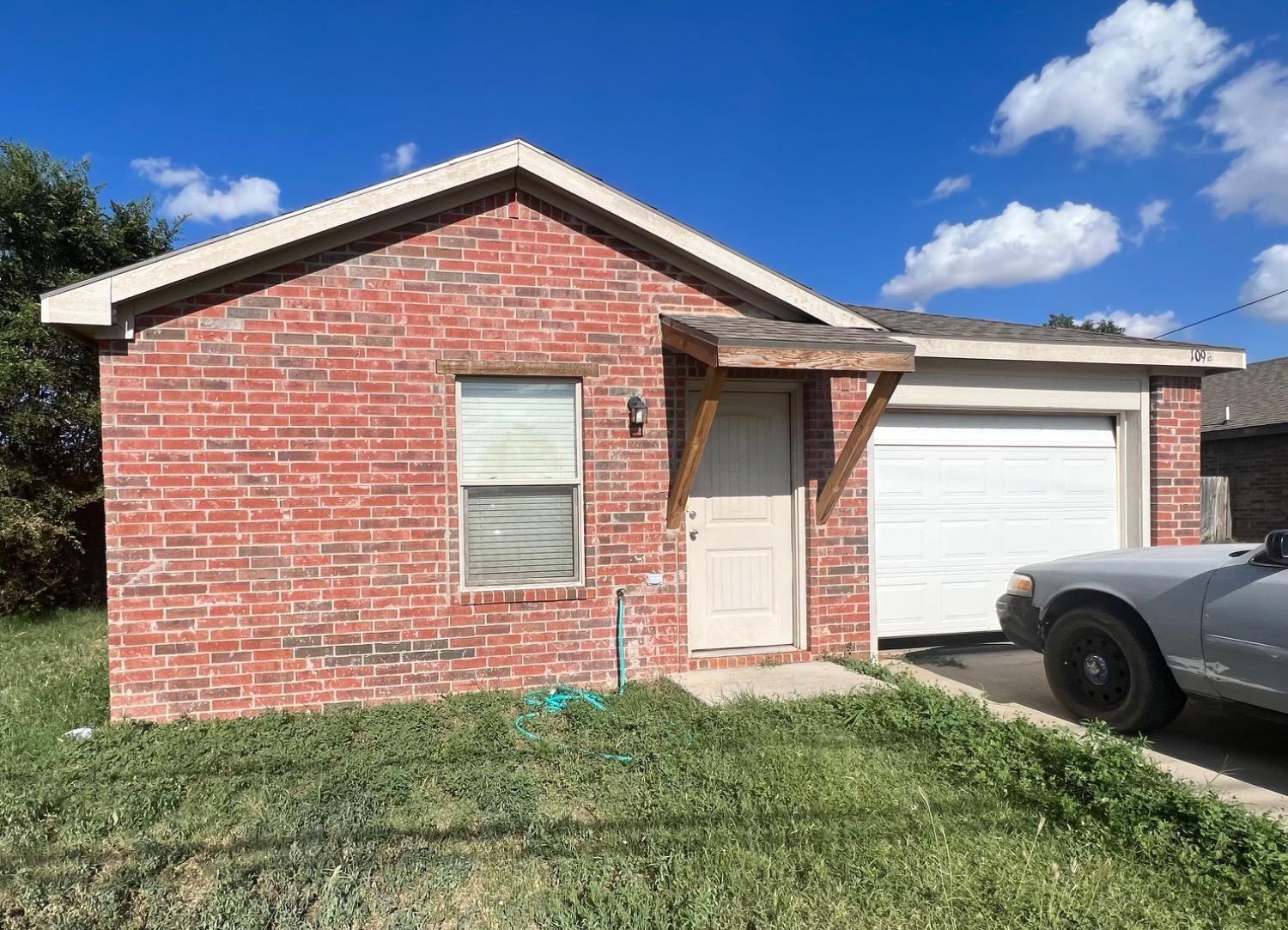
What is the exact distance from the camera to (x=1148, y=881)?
289cm

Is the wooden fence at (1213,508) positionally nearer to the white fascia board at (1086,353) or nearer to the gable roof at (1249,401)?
the white fascia board at (1086,353)

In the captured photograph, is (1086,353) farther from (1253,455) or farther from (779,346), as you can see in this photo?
(1253,455)

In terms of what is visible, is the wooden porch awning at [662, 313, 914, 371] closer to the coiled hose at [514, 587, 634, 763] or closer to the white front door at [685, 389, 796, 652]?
the white front door at [685, 389, 796, 652]

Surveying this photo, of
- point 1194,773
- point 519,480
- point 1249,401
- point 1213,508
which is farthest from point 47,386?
point 1249,401

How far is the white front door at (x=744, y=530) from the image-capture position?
237 inches

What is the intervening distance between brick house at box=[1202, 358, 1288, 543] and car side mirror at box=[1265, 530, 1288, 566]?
1096cm

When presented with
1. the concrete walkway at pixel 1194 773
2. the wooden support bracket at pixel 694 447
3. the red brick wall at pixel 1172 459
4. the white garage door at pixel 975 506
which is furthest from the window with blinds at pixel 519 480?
the red brick wall at pixel 1172 459

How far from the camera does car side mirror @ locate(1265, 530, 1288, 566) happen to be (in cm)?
375

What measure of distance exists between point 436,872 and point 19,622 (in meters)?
9.14

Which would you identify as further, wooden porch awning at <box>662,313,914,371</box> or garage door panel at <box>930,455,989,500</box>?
garage door panel at <box>930,455,989,500</box>

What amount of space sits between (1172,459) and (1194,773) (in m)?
4.21

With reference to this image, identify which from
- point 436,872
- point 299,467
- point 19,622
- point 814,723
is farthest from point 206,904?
point 19,622

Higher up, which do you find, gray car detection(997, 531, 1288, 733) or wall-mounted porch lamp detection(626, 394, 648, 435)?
wall-mounted porch lamp detection(626, 394, 648, 435)

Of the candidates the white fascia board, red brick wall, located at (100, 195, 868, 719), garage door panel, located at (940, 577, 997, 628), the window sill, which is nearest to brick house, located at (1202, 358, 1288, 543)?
the white fascia board
